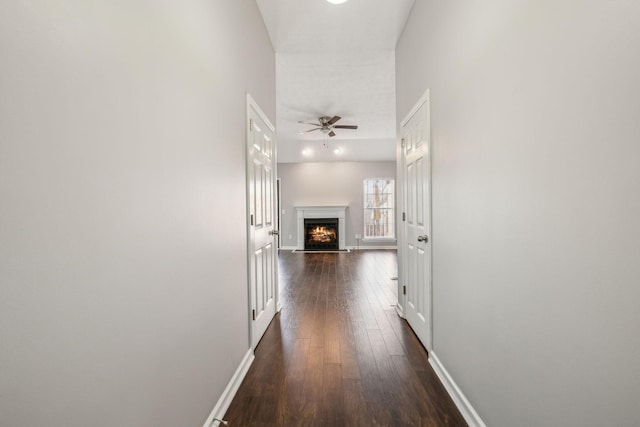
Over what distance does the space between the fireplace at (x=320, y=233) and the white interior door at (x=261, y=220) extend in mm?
5855

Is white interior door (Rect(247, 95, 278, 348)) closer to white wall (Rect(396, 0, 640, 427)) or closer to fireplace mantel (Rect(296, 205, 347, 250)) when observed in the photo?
white wall (Rect(396, 0, 640, 427))

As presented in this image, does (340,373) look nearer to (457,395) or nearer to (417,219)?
(457,395)

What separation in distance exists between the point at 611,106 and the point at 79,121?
1358 mm

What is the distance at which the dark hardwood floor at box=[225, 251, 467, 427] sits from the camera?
5.91 ft

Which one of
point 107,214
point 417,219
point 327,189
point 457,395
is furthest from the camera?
point 327,189

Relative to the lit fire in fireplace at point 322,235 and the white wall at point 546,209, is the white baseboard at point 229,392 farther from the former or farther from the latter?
the lit fire in fireplace at point 322,235

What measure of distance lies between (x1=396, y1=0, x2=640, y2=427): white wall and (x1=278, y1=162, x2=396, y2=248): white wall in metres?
7.61

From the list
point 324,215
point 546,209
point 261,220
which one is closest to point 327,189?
point 324,215

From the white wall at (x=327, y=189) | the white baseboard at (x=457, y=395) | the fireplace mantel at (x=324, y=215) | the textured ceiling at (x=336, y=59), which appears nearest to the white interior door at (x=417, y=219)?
the white baseboard at (x=457, y=395)

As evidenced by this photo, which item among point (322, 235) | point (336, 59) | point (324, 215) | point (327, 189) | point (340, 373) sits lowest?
point (340, 373)

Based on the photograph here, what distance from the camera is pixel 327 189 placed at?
9594 mm

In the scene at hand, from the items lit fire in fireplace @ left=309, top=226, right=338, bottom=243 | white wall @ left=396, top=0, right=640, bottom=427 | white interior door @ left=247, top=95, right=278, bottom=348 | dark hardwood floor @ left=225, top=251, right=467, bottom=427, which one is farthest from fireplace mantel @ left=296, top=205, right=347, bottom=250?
white wall @ left=396, top=0, right=640, bottom=427

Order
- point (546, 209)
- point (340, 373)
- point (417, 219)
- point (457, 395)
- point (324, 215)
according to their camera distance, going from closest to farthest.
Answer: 1. point (546, 209)
2. point (457, 395)
3. point (340, 373)
4. point (417, 219)
5. point (324, 215)

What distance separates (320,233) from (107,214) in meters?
8.58
